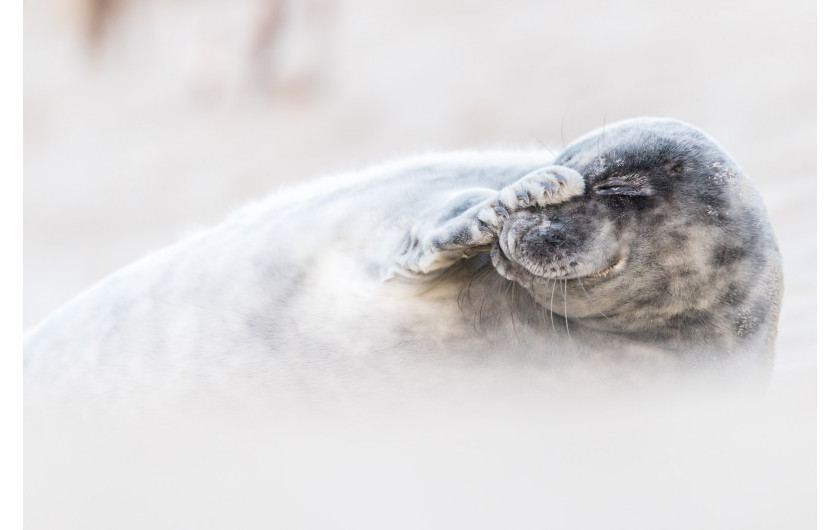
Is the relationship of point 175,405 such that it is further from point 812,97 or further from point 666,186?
point 812,97

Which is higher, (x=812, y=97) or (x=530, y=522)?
(x=812, y=97)

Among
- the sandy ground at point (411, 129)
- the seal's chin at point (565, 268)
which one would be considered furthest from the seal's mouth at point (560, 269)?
the sandy ground at point (411, 129)

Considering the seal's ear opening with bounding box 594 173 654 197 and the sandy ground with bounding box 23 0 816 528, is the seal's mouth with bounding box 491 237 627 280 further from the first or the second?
the sandy ground with bounding box 23 0 816 528

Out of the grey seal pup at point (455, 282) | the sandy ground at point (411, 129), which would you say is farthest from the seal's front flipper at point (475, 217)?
the sandy ground at point (411, 129)

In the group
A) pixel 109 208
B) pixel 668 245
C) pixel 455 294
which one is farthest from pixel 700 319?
pixel 109 208

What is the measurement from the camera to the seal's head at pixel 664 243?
2.78 ft

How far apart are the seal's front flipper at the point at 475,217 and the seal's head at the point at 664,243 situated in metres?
0.01

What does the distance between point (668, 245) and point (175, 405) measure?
675mm

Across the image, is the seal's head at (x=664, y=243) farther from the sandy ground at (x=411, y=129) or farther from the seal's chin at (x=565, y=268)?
the sandy ground at (x=411, y=129)

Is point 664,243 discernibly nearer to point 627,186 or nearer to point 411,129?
point 627,186

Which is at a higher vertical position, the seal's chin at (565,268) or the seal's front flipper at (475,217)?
the seal's front flipper at (475,217)

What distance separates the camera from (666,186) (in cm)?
85

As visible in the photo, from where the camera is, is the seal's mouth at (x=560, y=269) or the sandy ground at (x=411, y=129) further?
the sandy ground at (x=411, y=129)

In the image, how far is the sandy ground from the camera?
0.95 m
